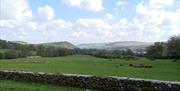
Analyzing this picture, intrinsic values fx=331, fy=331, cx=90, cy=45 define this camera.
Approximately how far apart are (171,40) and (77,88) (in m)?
45.8

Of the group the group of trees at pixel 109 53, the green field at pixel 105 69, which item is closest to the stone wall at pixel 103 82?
the green field at pixel 105 69

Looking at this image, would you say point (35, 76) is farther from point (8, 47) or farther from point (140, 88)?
point (8, 47)

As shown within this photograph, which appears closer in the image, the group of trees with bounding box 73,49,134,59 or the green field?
the green field

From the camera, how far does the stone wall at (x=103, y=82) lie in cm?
1705

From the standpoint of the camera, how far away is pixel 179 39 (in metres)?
60.5

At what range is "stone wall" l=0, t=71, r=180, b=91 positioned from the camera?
17.0m

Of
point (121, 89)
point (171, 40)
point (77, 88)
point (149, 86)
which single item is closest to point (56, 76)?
point (77, 88)

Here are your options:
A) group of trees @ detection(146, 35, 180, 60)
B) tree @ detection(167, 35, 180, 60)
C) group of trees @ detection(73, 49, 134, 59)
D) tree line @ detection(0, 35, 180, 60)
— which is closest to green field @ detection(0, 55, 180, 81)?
tree @ detection(167, 35, 180, 60)

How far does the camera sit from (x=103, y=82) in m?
18.5

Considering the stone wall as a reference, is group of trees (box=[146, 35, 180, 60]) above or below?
above

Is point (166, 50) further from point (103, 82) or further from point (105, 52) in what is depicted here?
point (103, 82)

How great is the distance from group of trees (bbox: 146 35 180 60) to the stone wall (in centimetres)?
3901

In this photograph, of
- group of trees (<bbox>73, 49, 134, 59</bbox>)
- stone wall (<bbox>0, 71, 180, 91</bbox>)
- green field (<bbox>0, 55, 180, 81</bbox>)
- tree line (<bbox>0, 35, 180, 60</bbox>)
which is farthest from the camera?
group of trees (<bbox>73, 49, 134, 59</bbox>)

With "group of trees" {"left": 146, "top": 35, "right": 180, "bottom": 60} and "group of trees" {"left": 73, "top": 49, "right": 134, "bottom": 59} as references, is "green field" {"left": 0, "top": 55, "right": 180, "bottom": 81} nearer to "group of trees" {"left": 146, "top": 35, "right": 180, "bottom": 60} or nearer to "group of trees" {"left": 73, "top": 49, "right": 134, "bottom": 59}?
"group of trees" {"left": 146, "top": 35, "right": 180, "bottom": 60}
